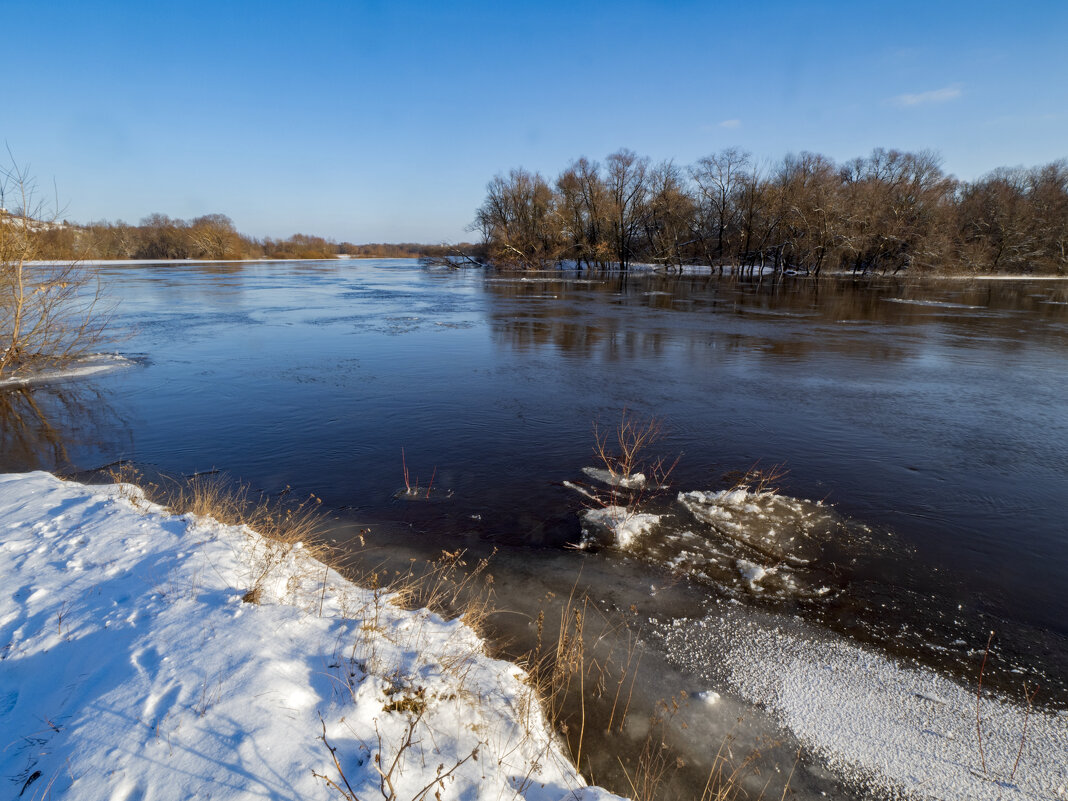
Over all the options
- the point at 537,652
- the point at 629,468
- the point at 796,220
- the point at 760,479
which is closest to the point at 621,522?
the point at 629,468

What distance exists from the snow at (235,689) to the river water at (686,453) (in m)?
1.22

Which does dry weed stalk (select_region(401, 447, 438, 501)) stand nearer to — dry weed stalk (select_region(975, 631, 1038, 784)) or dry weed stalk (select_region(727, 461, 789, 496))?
dry weed stalk (select_region(727, 461, 789, 496))

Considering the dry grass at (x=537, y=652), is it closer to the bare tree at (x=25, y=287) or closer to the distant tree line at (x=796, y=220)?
the bare tree at (x=25, y=287)

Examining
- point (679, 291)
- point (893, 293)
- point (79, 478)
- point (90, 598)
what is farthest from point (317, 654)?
point (893, 293)

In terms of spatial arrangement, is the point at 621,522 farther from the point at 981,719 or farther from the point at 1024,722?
the point at 1024,722

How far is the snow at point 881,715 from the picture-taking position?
10.0ft

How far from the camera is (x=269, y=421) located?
371 inches

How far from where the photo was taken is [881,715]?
3.49 metres

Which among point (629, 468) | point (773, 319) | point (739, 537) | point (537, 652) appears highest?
point (773, 319)

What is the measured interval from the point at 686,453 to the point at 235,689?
6.58m

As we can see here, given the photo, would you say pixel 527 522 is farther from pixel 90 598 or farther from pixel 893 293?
pixel 893 293

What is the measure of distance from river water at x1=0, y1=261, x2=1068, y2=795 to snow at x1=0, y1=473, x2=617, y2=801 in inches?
47.9

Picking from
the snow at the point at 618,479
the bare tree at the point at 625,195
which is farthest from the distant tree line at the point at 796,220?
the snow at the point at 618,479

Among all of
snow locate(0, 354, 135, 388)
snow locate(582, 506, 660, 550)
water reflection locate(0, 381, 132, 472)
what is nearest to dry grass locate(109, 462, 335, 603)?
water reflection locate(0, 381, 132, 472)
